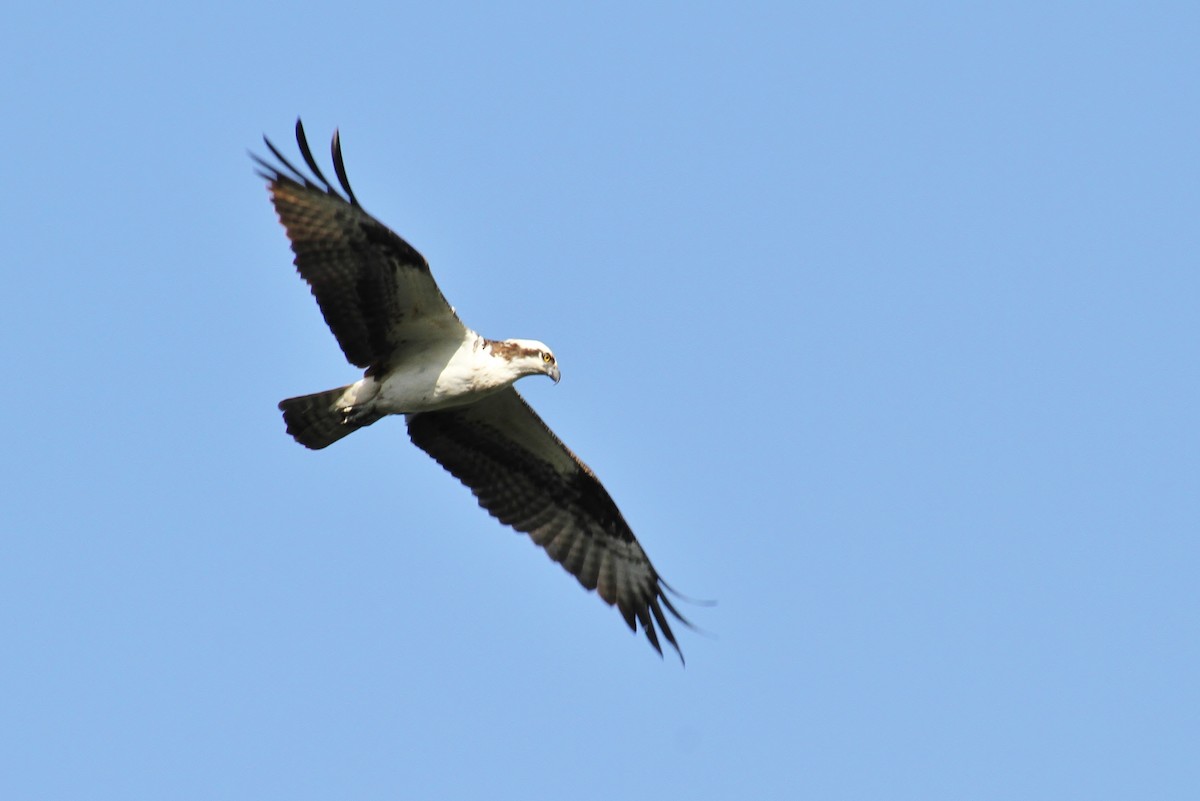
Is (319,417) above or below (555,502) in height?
above

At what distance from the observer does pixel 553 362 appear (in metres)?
14.0

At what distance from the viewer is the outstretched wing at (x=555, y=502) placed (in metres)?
15.6

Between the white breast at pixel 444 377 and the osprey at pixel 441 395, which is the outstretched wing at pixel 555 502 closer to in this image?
the osprey at pixel 441 395

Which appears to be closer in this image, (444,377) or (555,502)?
(444,377)

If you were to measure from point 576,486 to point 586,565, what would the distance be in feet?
2.40

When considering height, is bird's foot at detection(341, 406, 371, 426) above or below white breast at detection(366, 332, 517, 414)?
below

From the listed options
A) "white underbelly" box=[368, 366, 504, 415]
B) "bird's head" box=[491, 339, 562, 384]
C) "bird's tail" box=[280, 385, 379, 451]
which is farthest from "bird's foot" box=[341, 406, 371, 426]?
"bird's head" box=[491, 339, 562, 384]

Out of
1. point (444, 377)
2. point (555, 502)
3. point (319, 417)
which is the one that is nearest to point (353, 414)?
point (319, 417)

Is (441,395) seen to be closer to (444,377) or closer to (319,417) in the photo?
(444,377)

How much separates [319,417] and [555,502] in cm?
274

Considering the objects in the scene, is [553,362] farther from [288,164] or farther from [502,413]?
[288,164]

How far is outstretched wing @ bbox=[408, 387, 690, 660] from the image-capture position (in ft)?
51.3

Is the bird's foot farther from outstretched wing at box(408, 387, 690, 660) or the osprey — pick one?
outstretched wing at box(408, 387, 690, 660)

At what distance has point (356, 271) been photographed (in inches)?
538
